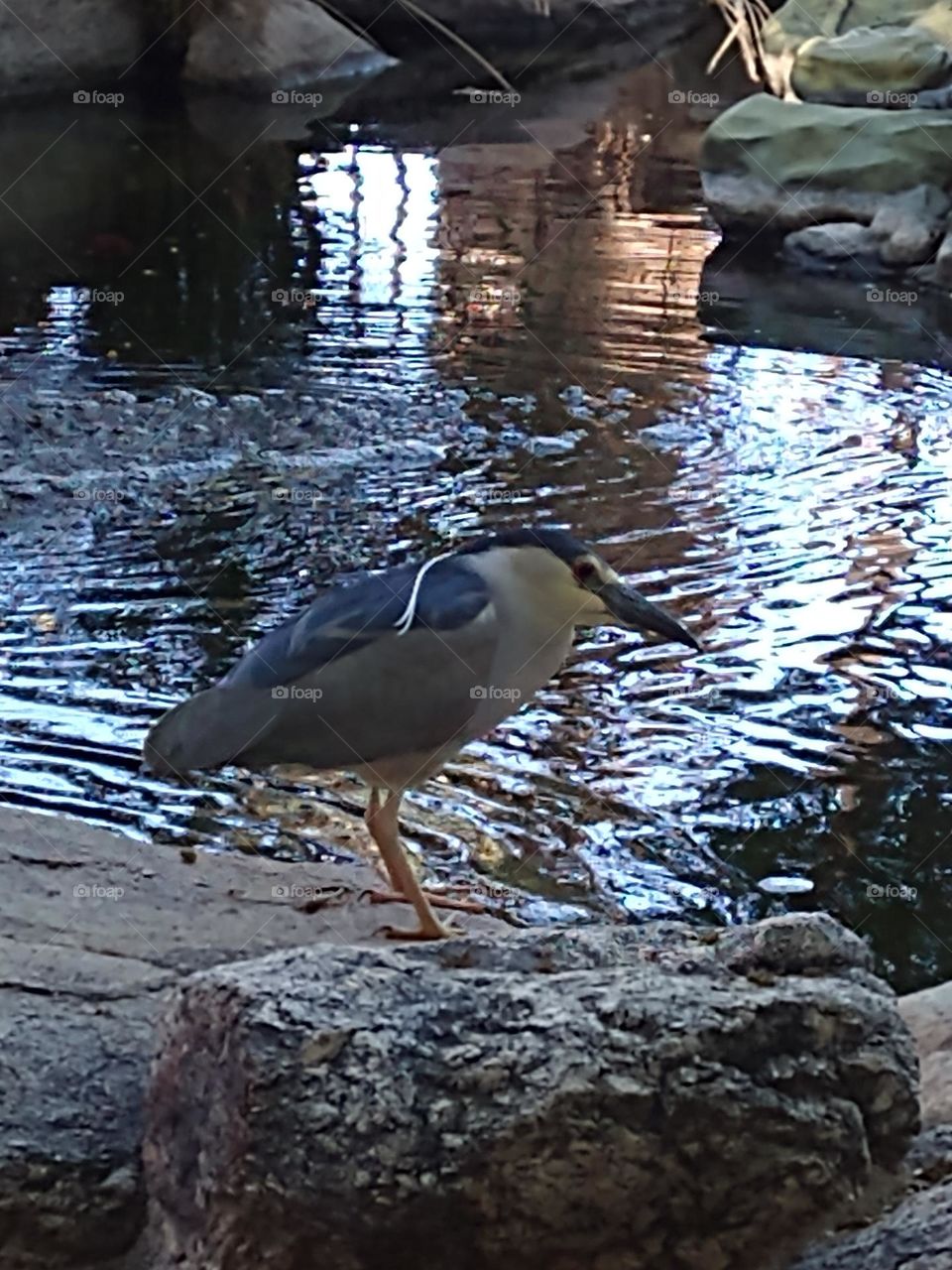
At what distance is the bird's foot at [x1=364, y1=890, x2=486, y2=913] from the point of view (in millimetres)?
4098

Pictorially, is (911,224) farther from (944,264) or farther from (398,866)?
(398,866)

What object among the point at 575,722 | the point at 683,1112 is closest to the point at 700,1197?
the point at 683,1112

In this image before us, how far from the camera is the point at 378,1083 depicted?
87.0 inches

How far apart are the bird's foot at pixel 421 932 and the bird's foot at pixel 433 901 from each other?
0.44 feet

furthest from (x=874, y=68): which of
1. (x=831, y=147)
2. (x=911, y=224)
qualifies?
(x=911, y=224)

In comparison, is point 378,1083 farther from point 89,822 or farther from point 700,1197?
point 89,822

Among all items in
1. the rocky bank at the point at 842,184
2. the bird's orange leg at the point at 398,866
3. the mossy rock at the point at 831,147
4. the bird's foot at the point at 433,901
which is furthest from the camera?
the mossy rock at the point at 831,147

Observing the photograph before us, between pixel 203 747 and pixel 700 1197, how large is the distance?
1525mm

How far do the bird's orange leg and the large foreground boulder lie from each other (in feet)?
4.64

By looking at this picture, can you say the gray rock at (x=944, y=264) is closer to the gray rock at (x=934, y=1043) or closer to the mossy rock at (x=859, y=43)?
the mossy rock at (x=859, y=43)

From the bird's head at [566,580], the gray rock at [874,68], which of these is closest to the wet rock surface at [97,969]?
the bird's head at [566,580]

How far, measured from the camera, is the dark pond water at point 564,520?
4723 mm

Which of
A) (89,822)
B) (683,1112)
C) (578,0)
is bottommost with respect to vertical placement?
(89,822)

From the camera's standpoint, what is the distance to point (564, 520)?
695 cm
